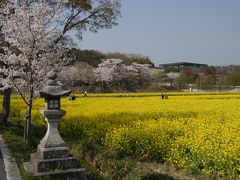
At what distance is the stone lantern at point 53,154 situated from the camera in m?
→ 5.35

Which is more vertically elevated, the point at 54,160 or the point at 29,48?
the point at 29,48

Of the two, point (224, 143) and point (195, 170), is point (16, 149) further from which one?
point (224, 143)

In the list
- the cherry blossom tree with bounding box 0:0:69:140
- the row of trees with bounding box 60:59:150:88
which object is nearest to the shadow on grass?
the cherry blossom tree with bounding box 0:0:69:140

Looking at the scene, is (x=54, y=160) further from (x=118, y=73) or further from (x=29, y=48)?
(x=118, y=73)

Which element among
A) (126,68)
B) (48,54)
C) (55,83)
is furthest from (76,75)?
(55,83)

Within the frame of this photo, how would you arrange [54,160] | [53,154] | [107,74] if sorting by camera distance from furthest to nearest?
[107,74], [53,154], [54,160]

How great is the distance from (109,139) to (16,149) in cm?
279

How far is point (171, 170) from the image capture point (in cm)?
607

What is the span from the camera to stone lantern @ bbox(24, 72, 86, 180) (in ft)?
17.6

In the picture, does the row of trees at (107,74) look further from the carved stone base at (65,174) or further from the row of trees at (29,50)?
the carved stone base at (65,174)

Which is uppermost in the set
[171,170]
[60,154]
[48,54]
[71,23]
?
[71,23]

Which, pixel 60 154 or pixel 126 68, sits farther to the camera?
pixel 126 68

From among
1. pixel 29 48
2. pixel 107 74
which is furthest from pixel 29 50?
pixel 107 74

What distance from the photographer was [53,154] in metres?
5.56
